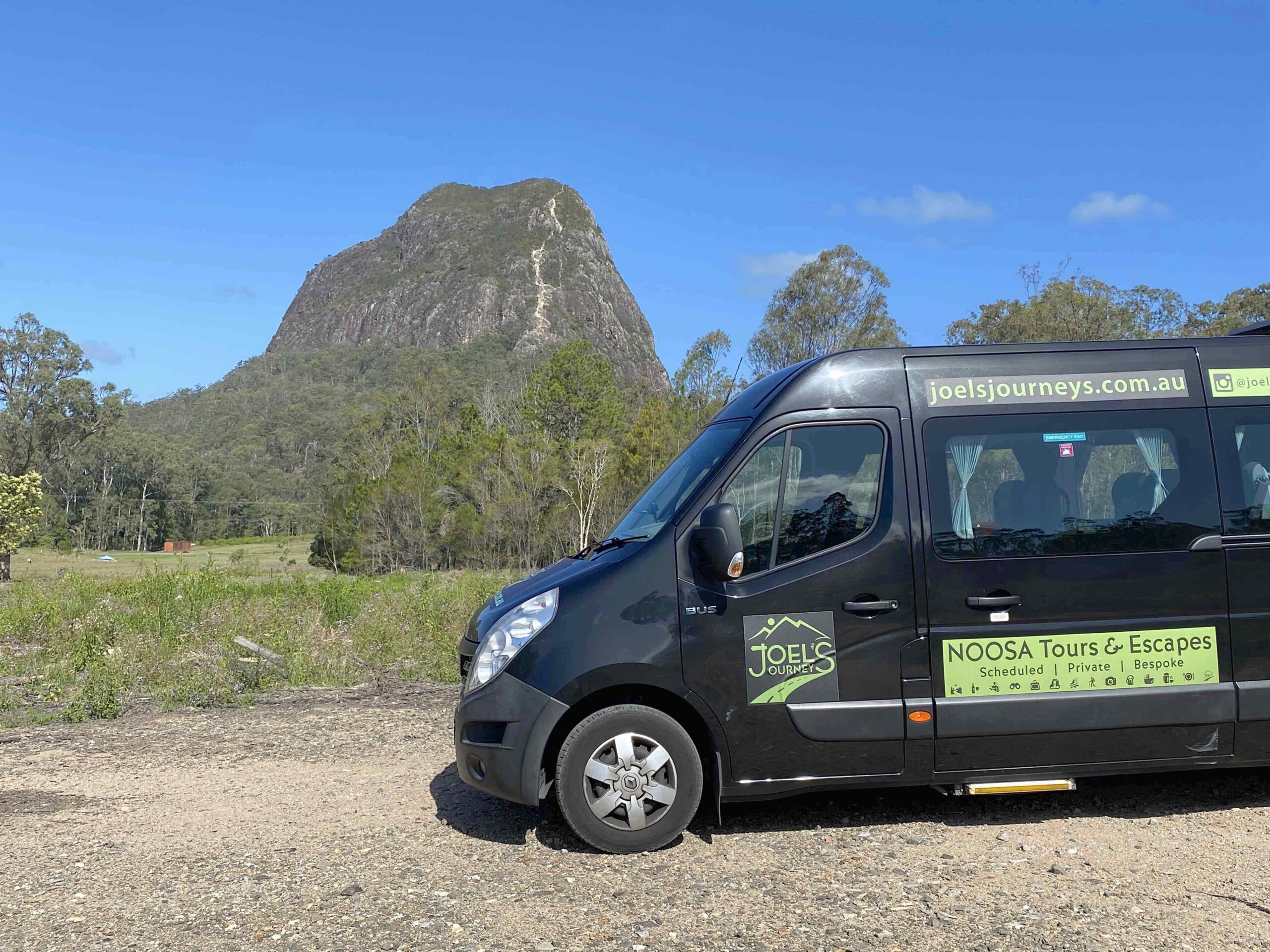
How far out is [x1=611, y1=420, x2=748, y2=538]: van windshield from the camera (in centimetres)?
576

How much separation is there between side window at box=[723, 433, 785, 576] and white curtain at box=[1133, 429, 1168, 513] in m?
2.02

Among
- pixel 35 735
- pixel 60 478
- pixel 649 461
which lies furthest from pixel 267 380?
pixel 35 735

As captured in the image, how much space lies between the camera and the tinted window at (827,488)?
554 cm

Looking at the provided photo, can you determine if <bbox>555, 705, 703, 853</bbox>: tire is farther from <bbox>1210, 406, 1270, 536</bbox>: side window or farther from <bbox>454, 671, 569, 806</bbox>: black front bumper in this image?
<bbox>1210, 406, 1270, 536</bbox>: side window

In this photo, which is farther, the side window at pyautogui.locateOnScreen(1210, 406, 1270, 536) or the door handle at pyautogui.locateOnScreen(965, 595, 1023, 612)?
the side window at pyautogui.locateOnScreen(1210, 406, 1270, 536)

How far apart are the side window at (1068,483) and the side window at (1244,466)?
0.08 metres

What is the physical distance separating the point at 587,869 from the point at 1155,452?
3.82 metres

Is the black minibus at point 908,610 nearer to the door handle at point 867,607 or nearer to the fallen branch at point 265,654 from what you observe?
the door handle at point 867,607

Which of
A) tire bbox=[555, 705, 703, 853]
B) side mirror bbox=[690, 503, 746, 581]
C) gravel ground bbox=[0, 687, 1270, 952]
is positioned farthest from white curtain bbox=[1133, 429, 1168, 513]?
tire bbox=[555, 705, 703, 853]

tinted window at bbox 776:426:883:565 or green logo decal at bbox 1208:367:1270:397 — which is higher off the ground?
green logo decal at bbox 1208:367:1270:397

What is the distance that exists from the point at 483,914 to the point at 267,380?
19966 cm

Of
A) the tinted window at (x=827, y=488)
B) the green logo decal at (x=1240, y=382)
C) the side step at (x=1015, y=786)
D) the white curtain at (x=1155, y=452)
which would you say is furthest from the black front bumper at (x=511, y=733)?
the green logo decal at (x=1240, y=382)

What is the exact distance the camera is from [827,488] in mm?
5613

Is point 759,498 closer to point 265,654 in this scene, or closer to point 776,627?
point 776,627
